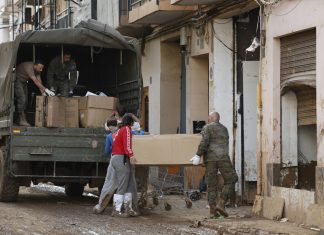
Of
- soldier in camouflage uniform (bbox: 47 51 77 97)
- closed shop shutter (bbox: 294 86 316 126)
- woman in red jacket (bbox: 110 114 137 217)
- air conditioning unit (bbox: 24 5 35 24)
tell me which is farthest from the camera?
air conditioning unit (bbox: 24 5 35 24)

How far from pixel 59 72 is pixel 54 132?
6.95 ft

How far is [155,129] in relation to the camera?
23344 millimetres

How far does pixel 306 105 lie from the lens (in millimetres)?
14508

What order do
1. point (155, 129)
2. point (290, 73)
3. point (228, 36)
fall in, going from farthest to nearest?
point (155, 129)
point (228, 36)
point (290, 73)

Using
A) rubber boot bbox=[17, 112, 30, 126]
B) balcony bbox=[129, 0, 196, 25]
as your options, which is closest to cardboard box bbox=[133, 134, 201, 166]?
rubber boot bbox=[17, 112, 30, 126]

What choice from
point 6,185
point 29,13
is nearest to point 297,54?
point 6,185

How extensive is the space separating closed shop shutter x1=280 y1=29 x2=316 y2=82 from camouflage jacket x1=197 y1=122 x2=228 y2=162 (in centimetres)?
164

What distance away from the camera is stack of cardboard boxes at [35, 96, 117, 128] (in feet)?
52.5

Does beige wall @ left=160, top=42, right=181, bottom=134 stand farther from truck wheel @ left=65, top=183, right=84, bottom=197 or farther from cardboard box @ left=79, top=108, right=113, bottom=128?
cardboard box @ left=79, top=108, right=113, bottom=128

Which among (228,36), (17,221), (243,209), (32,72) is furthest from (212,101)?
(17,221)

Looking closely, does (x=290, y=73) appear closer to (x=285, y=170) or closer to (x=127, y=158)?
(x=285, y=170)

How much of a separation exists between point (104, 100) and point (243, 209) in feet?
11.3

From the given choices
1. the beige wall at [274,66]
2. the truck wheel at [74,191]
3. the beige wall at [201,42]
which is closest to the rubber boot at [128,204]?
the beige wall at [274,66]

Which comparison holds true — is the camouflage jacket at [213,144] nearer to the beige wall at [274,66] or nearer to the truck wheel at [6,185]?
the beige wall at [274,66]
